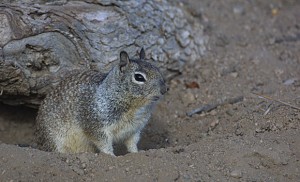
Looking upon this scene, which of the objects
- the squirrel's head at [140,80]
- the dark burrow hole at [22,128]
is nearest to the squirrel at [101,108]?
the squirrel's head at [140,80]

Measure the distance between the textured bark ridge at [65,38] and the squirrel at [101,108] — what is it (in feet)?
1.43

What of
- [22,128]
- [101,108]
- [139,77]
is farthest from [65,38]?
[22,128]

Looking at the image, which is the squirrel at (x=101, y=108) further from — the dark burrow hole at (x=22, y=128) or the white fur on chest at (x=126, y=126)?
the dark burrow hole at (x=22, y=128)

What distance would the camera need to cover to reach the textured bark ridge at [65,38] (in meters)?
6.29

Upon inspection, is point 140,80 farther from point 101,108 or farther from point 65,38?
point 65,38

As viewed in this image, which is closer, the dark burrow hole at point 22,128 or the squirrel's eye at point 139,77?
the squirrel's eye at point 139,77

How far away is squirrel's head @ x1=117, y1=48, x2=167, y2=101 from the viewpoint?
5461 millimetres

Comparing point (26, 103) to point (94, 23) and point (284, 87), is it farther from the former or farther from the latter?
point (284, 87)

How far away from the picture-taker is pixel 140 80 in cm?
549

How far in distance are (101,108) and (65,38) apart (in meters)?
1.31

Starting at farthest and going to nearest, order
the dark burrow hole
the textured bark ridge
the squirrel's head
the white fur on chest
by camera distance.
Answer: the dark burrow hole → the textured bark ridge → the white fur on chest → the squirrel's head

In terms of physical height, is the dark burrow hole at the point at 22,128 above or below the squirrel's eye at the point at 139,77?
below

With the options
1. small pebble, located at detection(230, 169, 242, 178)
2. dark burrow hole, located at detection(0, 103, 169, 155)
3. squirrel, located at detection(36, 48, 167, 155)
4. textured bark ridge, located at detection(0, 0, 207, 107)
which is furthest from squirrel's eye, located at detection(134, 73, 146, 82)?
dark burrow hole, located at detection(0, 103, 169, 155)

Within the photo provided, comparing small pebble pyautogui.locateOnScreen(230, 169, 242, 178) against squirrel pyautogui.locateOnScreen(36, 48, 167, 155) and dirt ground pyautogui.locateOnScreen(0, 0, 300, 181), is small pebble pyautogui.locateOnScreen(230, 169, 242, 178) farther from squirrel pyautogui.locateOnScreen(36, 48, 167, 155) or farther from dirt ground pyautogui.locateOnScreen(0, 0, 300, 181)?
squirrel pyautogui.locateOnScreen(36, 48, 167, 155)
